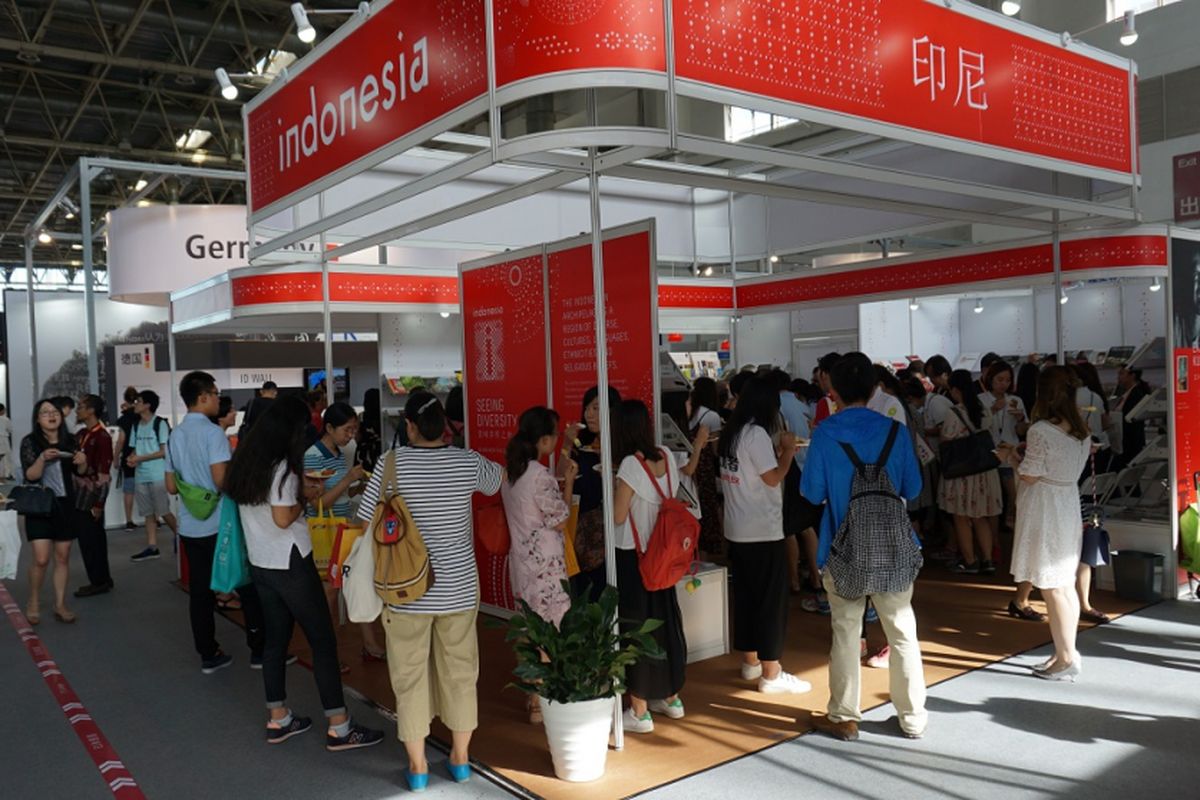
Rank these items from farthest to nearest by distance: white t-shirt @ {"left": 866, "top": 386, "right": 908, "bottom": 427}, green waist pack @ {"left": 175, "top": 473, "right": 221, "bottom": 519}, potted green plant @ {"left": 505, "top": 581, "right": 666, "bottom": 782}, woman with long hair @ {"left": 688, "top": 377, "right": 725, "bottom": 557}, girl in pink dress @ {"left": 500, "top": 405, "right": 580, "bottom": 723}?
woman with long hair @ {"left": 688, "top": 377, "right": 725, "bottom": 557}
white t-shirt @ {"left": 866, "top": 386, "right": 908, "bottom": 427}
green waist pack @ {"left": 175, "top": 473, "right": 221, "bottom": 519}
girl in pink dress @ {"left": 500, "top": 405, "right": 580, "bottom": 723}
potted green plant @ {"left": 505, "top": 581, "right": 666, "bottom": 782}

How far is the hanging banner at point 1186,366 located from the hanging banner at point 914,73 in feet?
3.37

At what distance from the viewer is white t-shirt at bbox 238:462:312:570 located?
3.41 m

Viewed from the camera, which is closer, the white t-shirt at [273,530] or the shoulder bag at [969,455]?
the white t-shirt at [273,530]

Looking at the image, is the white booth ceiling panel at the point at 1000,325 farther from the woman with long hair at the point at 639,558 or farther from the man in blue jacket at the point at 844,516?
the woman with long hair at the point at 639,558

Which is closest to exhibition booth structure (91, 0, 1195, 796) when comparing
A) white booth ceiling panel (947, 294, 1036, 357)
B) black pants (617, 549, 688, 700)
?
black pants (617, 549, 688, 700)

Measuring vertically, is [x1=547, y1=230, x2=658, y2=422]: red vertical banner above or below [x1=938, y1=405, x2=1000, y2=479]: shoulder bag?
above

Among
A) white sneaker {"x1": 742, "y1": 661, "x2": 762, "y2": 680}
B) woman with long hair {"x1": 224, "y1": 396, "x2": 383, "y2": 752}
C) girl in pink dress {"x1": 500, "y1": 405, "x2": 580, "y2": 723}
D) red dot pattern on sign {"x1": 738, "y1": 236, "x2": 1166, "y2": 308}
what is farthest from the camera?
red dot pattern on sign {"x1": 738, "y1": 236, "x2": 1166, "y2": 308}

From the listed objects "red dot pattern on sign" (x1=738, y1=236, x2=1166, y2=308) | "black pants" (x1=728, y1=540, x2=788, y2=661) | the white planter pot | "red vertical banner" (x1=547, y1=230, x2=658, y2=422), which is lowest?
the white planter pot

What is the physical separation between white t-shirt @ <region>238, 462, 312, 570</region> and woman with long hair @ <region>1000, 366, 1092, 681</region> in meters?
3.06

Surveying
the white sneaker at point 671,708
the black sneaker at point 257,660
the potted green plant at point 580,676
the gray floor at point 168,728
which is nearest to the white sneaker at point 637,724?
the white sneaker at point 671,708

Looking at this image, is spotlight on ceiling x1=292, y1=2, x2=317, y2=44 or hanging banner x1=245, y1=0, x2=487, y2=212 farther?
spotlight on ceiling x1=292, y1=2, x2=317, y2=44

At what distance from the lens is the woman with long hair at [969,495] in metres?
5.71

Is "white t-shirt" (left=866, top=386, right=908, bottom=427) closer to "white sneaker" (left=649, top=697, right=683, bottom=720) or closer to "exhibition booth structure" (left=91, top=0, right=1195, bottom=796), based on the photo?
"exhibition booth structure" (left=91, top=0, right=1195, bottom=796)

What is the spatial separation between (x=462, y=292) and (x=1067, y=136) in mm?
3254
